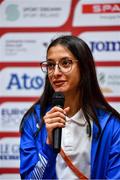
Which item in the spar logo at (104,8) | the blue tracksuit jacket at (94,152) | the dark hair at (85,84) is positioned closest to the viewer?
the blue tracksuit jacket at (94,152)

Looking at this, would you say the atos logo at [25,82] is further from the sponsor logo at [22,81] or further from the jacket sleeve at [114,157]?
the jacket sleeve at [114,157]

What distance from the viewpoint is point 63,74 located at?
109 centimetres

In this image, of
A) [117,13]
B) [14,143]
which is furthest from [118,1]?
[14,143]

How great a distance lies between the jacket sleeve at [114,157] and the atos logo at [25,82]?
98 centimetres

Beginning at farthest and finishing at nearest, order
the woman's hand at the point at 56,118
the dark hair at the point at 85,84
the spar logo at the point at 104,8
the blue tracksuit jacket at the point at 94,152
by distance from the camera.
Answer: the spar logo at the point at 104,8 → the dark hair at the point at 85,84 → the blue tracksuit jacket at the point at 94,152 → the woman's hand at the point at 56,118

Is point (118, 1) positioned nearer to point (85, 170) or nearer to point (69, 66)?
point (69, 66)

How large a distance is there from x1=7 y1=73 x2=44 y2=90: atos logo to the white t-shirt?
894 millimetres

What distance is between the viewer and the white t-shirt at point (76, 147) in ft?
3.66

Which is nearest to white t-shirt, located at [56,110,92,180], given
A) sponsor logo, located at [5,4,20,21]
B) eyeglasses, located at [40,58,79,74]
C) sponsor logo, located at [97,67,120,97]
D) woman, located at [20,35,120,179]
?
woman, located at [20,35,120,179]

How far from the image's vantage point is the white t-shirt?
3.66ft

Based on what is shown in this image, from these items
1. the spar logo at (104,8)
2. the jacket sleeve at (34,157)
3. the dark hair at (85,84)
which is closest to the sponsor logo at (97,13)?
the spar logo at (104,8)

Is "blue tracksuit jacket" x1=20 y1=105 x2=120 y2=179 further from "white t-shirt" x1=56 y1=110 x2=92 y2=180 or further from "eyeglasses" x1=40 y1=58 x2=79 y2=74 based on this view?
"eyeglasses" x1=40 y1=58 x2=79 y2=74

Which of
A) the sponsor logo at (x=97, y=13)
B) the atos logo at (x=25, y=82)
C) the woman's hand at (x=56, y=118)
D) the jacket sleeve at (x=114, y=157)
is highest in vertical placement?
the sponsor logo at (x=97, y=13)

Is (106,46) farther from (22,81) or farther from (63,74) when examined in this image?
(63,74)
